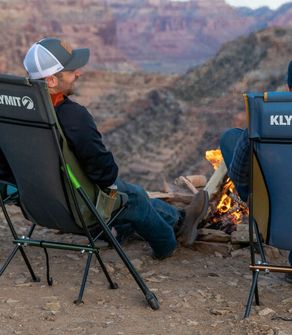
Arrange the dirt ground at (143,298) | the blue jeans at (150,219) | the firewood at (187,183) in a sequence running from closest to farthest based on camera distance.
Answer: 1. the dirt ground at (143,298)
2. the blue jeans at (150,219)
3. the firewood at (187,183)

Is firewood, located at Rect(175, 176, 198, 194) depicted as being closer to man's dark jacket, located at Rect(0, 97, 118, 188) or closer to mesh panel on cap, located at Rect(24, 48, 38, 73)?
man's dark jacket, located at Rect(0, 97, 118, 188)

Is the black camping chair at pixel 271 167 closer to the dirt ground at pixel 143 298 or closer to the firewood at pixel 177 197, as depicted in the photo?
the dirt ground at pixel 143 298

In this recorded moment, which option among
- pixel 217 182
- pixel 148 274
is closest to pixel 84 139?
pixel 148 274

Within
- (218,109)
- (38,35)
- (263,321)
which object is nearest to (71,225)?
(263,321)

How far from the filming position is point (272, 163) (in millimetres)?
3320

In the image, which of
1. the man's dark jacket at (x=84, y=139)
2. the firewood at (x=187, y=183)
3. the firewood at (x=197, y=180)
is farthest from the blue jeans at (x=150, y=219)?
the firewood at (x=197, y=180)

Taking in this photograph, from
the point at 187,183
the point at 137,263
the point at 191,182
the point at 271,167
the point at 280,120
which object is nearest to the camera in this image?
the point at 280,120

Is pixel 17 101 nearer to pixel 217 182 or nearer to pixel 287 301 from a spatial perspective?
pixel 287 301

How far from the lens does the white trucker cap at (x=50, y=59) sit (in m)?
3.63

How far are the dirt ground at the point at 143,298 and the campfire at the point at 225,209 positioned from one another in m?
0.52

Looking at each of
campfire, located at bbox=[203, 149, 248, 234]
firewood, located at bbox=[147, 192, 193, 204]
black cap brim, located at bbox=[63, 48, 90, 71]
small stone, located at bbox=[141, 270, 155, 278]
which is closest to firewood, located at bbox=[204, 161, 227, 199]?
campfire, located at bbox=[203, 149, 248, 234]

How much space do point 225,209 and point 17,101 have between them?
2358 millimetres

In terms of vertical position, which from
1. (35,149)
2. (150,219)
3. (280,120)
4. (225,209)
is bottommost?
(225,209)

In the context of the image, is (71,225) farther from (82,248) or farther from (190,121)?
(190,121)
